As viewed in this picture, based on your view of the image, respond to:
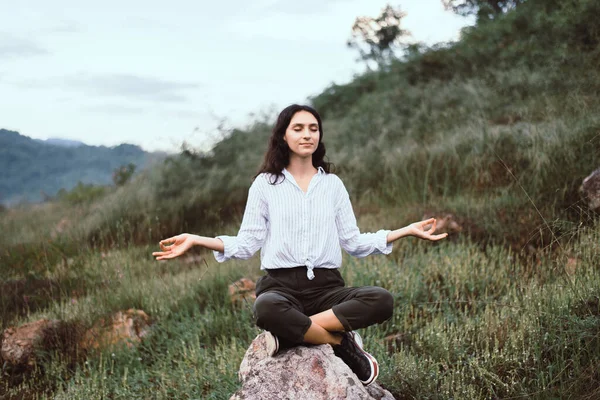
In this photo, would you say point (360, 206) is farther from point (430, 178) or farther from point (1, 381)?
point (1, 381)

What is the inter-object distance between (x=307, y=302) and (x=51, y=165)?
1845 cm

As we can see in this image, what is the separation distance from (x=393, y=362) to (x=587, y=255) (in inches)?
69.6

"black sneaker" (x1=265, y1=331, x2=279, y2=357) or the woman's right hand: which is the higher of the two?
the woman's right hand

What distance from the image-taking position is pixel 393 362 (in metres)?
3.70

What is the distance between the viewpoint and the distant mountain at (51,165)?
14.4 metres

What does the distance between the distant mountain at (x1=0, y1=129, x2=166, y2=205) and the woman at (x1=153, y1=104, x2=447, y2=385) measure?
913 cm

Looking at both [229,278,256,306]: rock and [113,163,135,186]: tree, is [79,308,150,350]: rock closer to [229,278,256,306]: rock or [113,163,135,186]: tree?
[229,278,256,306]: rock

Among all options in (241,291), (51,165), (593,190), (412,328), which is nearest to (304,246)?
(412,328)

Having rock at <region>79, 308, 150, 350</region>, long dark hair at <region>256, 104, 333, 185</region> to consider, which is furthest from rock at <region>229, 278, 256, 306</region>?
long dark hair at <region>256, 104, 333, 185</region>

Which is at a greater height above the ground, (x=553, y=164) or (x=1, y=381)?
(x=553, y=164)

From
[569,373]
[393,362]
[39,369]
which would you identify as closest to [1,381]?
[39,369]

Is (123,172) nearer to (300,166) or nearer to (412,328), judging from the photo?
(412,328)

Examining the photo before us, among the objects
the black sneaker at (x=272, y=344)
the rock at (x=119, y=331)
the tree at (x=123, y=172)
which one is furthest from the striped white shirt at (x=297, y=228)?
the tree at (x=123, y=172)

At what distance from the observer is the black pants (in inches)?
109
